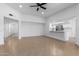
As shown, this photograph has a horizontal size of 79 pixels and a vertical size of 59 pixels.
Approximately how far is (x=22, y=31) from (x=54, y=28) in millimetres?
842

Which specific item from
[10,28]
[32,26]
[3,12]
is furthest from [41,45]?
[3,12]

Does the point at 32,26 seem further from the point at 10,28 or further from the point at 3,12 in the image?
the point at 3,12

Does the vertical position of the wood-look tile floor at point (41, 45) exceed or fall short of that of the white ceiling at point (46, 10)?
it falls short

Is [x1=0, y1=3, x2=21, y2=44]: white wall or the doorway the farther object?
the doorway

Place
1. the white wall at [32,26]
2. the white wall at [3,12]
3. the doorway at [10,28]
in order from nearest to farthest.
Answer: the white wall at [3,12], the doorway at [10,28], the white wall at [32,26]

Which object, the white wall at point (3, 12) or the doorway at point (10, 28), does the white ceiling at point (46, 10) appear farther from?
the doorway at point (10, 28)

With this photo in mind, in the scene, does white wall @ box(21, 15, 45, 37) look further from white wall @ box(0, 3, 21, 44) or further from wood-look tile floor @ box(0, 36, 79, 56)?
white wall @ box(0, 3, 21, 44)

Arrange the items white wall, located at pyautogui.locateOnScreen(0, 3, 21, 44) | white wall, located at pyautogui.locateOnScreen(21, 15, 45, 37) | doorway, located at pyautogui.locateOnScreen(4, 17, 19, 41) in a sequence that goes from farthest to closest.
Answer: white wall, located at pyautogui.locateOnScreen(21, 15, 45, 37) < doorway, located at pyautogui.locateOnScreen(4, 17, 19, 41) < white wall, located at pyautogui.locateOnScreen(0, 3, 21, 44)

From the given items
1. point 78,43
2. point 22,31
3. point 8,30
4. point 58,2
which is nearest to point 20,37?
point 22,31

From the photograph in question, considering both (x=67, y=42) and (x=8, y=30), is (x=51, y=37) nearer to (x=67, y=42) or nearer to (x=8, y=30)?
(x=67, y=42)

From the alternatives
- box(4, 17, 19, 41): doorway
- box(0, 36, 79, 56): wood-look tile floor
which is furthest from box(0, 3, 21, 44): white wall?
box(0, 36, 79, 56): wood-look tile floor

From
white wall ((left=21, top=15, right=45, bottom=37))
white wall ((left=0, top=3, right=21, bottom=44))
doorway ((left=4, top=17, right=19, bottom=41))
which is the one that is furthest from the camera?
white wall ((left=21, top=15, right=45, bottom=37))

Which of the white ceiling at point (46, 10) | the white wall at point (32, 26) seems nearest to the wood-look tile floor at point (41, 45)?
the white wall at point (32, 26)

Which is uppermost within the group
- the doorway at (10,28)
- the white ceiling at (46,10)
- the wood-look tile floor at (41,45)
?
the white ceiling at (46,10)
